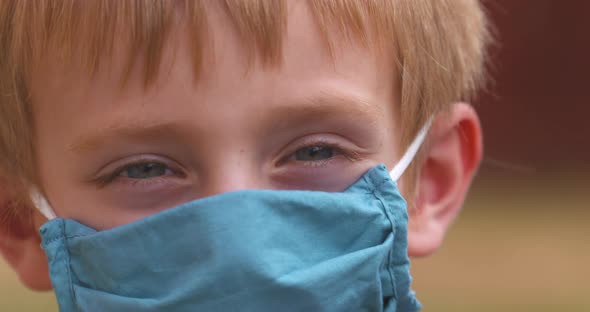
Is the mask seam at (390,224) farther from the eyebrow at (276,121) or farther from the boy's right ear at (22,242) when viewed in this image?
the boy's right ear at (22,242)

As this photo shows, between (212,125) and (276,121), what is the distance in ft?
0.44

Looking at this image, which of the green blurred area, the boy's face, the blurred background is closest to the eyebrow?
the boy's face

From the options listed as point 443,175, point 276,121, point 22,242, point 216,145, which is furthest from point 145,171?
point 443,175

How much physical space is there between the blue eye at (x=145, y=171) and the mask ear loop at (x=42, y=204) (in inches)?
10.0

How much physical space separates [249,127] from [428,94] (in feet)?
1.84

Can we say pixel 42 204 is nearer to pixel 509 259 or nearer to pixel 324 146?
pixel 324 146

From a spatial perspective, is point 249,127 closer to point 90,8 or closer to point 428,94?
point 90,8

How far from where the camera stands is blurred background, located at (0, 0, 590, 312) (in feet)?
19.4

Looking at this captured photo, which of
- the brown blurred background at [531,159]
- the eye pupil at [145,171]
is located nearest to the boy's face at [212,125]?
the eye pupil at [145,171]

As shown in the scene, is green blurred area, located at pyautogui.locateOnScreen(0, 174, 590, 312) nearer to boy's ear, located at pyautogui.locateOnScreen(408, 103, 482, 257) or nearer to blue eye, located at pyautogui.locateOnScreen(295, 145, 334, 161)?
boy's ear, located at pyautogui.locateOnScreen(408, 103, 482, 257)

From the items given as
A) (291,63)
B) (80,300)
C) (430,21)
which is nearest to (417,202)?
(430,21)

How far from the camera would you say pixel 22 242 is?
228 cm

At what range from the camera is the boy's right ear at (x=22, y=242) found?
225cm

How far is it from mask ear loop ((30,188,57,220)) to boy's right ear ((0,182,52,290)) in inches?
5.0
